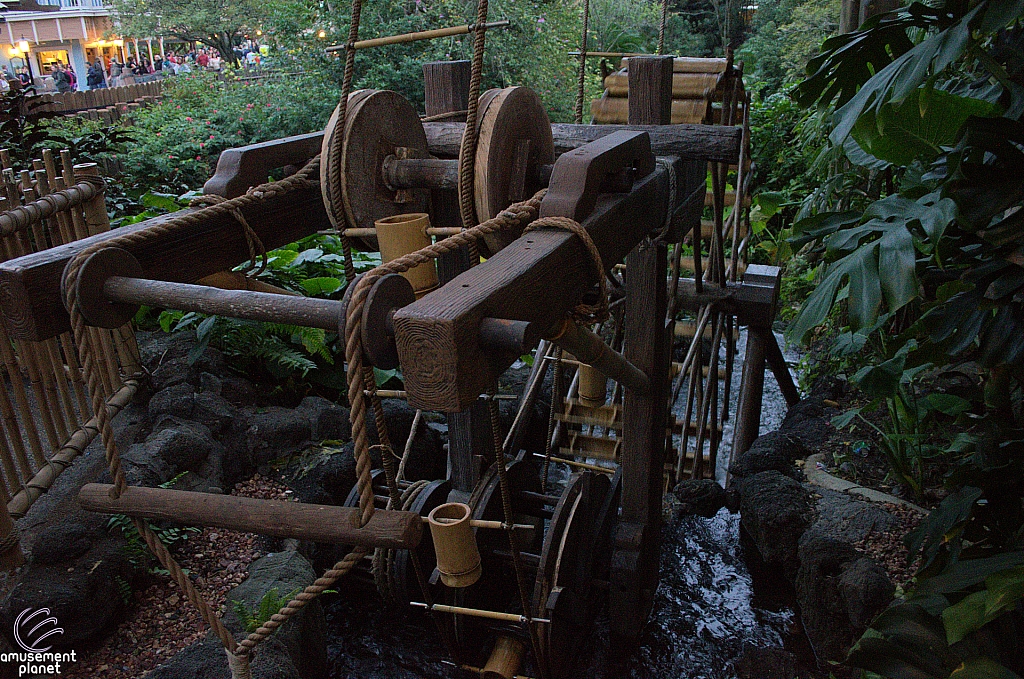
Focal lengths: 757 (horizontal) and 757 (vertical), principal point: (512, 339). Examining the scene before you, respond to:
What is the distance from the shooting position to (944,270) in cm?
271

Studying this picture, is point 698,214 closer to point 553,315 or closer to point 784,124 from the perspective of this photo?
point 553,315

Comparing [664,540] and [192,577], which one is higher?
[192,577]

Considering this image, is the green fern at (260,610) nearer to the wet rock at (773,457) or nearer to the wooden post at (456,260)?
the wooden post at (456,260)

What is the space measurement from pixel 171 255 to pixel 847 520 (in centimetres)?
346

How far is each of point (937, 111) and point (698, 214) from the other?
1239mm

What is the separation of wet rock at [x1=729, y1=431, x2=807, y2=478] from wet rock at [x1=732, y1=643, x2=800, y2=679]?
41.1 inches

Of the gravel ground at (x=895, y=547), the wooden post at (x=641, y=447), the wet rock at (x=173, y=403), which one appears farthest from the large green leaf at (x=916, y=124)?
the wet rock at (x=173, y=403)

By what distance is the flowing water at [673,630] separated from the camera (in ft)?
12.8

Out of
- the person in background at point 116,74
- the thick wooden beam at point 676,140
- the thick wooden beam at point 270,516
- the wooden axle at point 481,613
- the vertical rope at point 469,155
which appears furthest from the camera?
the person in background at point 116,74

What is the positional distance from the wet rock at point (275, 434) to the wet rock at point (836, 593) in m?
2.90

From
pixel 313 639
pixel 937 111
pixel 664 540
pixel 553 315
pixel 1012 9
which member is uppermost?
pixel 1012 9

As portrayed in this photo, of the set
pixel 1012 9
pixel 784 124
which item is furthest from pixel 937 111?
pixel 784 124

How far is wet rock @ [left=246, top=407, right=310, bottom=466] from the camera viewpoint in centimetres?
440

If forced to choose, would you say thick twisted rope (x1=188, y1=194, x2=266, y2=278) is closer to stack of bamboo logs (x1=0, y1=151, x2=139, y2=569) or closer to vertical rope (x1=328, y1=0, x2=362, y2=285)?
vertical rope (x1=328, y1=0, x2=362, y2=285)
